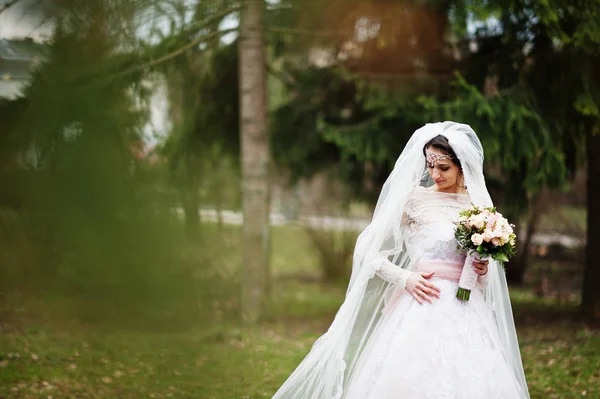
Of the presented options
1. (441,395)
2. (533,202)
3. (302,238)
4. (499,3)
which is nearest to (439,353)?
(441,395)

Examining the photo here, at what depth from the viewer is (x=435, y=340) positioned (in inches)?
147

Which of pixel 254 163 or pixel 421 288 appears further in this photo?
pixel 254 163

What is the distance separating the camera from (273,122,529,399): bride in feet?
12.1

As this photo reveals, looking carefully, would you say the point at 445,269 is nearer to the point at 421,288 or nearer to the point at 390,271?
the point at 421,288

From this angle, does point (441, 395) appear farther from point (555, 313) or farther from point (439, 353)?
point (555, 313)

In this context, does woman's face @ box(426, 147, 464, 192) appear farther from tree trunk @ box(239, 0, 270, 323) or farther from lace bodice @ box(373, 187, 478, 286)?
tree trunk @ box(239, 0, 270, 323)

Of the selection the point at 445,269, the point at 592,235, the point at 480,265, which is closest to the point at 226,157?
the point at 592,235

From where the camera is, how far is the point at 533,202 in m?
12.5

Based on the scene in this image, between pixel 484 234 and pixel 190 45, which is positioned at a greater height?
pixel 190 45

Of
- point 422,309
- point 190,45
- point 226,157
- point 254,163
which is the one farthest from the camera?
point 226,157

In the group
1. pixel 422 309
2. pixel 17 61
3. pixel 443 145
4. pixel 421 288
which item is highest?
pixel 17 61

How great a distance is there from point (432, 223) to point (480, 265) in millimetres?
388

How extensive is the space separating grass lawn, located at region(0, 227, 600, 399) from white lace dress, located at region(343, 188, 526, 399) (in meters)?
2.07

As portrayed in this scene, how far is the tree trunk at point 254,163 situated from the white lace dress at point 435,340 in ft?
16.8
